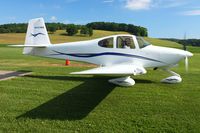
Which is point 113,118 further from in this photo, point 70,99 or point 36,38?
point 36,38

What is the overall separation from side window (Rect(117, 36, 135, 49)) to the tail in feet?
13.4

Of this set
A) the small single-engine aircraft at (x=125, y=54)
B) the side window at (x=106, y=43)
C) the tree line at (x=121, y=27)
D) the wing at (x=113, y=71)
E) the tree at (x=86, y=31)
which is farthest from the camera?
the tree at (x=86, y=31)

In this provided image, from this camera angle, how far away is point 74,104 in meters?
6.88

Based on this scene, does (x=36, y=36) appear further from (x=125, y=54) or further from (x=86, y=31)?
(x=86, y=31)

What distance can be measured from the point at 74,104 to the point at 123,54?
141 inches

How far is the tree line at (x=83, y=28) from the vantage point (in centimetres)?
→ 7894

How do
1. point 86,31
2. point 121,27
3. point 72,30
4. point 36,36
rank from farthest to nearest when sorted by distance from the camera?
point 121,27 < point 72,30 < point 86,31 < point 36,36

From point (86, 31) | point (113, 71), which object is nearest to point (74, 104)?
point (113, 71)

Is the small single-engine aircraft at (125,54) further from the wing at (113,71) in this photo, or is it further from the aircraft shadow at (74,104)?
the aircraft shadow at (74,104)

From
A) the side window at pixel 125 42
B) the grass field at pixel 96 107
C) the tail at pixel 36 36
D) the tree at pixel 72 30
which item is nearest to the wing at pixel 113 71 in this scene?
the grass field at pixel 96 107

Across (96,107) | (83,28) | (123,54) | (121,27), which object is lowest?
(96,107)

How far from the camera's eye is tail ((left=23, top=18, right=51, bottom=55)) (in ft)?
39.9

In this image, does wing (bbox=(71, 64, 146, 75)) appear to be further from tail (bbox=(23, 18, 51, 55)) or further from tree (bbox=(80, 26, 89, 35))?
tree (bbox=(80, 26, 89, 35))

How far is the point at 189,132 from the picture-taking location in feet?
17.1
